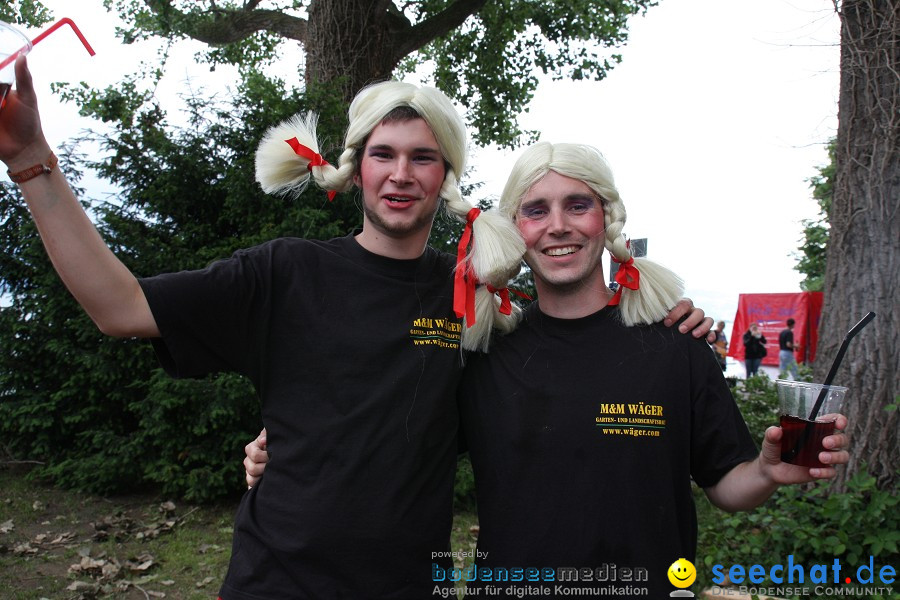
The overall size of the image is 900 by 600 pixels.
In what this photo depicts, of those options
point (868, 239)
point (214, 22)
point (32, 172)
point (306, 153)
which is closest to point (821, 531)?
point (868, 239)

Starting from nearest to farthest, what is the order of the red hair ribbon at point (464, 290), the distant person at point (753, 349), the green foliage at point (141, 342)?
the red hair ribbon at point (464, 290), the green foliage at point (141, 342), the distant person at point (753, 349)

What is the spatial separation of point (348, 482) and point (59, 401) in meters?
5.01

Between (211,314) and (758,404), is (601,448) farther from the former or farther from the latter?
(758,404)

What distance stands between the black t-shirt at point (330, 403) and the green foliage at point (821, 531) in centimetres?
286

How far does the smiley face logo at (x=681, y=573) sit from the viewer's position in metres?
2.12

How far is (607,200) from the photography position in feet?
8.48

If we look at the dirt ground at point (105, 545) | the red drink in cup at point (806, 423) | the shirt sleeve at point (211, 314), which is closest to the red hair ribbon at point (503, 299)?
the shirt sleeve at point (211, 314)

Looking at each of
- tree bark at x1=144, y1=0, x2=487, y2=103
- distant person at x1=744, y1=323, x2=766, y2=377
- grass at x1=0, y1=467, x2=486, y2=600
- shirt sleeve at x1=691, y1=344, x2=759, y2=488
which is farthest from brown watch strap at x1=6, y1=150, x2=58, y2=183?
distant person at x1=744, y1=323, x2=766, y2=377

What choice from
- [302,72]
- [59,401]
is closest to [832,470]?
[59,401]

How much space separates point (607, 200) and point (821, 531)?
110 inches

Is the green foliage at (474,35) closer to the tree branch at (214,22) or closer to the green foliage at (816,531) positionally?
the tree branch at (214,22)

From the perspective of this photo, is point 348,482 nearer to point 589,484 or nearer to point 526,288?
point 589,484

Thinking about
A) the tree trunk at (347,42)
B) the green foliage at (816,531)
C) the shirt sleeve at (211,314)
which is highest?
the tree trunk at (347,42)

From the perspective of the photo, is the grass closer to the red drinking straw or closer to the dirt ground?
the dirt ground
